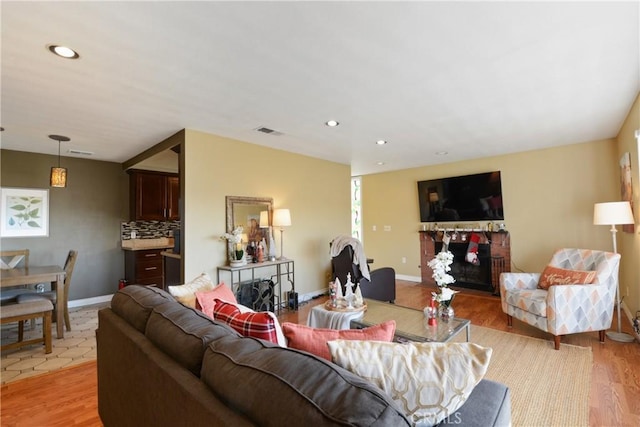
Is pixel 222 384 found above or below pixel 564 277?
above

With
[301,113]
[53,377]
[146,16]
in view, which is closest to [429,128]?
[301,113]

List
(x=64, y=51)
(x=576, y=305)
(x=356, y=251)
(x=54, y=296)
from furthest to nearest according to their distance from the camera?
(x=356, y=251) → (x=54, y=296) → (x=576, y=305) → (x=64, y=51)

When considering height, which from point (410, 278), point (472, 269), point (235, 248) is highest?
point (235, 248)

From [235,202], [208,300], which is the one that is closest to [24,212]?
[235,202]

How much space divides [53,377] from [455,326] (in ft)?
11.0

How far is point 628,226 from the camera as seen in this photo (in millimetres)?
3449

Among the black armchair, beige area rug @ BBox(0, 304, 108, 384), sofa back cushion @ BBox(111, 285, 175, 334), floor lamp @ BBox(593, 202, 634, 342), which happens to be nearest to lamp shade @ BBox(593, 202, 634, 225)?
floor lamp @ BBox(593, 202, 634, 342)

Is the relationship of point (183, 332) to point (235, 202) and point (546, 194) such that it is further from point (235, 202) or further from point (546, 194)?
point (546, 194)

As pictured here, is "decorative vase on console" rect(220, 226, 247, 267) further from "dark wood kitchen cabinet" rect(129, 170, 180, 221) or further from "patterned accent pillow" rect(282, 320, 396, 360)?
"patterned accent pillow" rect(282, 320, 396, 360)

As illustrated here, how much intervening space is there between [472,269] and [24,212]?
7.23 meters

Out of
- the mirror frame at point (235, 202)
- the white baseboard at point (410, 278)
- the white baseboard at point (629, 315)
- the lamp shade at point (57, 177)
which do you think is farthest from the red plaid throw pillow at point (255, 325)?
the white baseboard at point (410, 278)

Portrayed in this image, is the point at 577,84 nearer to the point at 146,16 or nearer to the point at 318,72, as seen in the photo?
the point at 318,72

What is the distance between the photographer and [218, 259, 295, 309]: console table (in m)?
3.82

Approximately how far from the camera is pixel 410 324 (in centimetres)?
242
